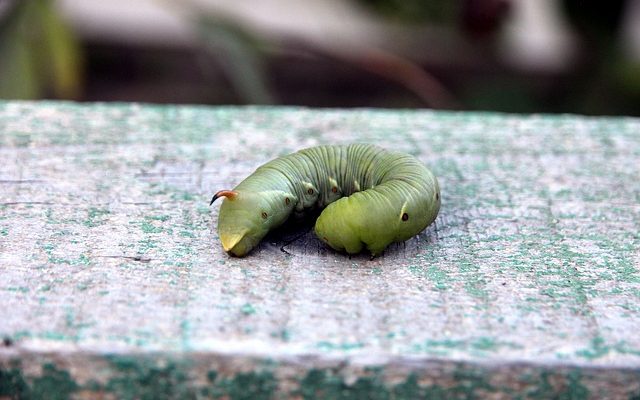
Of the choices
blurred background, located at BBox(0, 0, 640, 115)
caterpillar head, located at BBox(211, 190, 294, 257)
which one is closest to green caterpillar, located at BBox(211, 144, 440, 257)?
caterpillar head, located at BBox(211, 190, 294, 257)

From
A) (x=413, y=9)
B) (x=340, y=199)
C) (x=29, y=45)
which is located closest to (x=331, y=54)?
(x=413, y=9)

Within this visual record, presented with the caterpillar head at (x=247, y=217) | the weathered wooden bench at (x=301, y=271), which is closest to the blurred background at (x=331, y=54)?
the weathered wooden bench at (x=301, y=271)

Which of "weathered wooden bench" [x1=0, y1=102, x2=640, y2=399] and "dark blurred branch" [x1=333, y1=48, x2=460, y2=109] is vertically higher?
"weathered wooden bench" [x1=0, y1=102, x2=640, y2=399]

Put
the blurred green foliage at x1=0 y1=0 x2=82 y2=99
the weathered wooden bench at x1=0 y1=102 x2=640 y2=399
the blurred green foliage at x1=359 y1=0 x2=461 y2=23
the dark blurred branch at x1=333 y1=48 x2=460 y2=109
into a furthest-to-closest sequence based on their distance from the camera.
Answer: the blurred green foliage at x1=359 y1=0 x2=461 y2=23
the dark blurred branch at x1=333 y1=48 x2=460 y2=109
the blurred green foliage at x1=0 y1=0 x2=82 y2=99
the weathered wooden bench at x1=0 y1=102 x2=640 y2=399

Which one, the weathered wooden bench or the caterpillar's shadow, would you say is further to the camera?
the caterpillar's shadow

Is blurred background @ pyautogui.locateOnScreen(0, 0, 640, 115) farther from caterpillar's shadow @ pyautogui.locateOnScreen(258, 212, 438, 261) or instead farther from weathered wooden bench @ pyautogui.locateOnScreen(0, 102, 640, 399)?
caterpillar's shadow @ pyautogui.locateOnScreen(258, 212, 438, 261)
